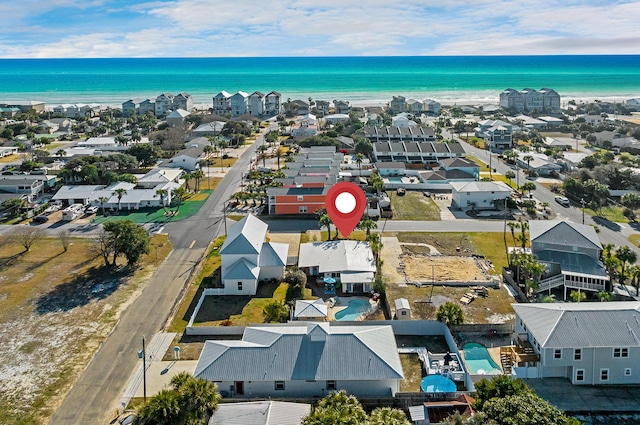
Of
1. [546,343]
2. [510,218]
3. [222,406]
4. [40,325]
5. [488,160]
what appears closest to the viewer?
[222,406]

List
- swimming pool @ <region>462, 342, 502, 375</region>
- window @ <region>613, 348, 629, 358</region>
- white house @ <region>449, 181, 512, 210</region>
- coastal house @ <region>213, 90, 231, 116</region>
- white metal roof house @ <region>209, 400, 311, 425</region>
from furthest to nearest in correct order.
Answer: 1. coastal house @ <region>213, 90, 231, 116</region>
2. white house @ <region>449, 181, 512, 210</region>
3. swimming pool @ <region>462, 342, 502, 375</region>
4. window @ <region>613, 348, 629, 358</region>
5. white metal roof house @ <region>209, 400, 311, 425</region>

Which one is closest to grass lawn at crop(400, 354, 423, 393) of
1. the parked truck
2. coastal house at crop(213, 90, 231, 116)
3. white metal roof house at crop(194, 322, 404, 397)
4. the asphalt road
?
white metal roof house at crop(194, 322, 404, 397)

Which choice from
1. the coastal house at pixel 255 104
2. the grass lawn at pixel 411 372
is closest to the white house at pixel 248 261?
the grass lawn at pixel 411 372

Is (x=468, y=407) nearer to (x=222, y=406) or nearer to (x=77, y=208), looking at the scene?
(x=222, y=406)

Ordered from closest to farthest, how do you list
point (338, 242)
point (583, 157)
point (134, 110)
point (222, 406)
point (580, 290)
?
1. point (222, 406)
2. point (580, 290)
3. point (338, 242)
4. point (583, 157)
5. point (134, 110)

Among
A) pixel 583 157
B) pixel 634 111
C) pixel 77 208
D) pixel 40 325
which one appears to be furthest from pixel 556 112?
pixel 40 325

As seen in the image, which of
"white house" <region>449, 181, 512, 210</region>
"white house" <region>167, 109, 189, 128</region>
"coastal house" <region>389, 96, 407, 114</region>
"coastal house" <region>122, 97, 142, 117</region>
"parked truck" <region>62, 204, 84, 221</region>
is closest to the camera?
"parked truck" <region>62, 204, 84, 221</region>

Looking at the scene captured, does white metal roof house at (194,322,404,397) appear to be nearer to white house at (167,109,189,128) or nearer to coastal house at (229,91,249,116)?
white house at (167,109,189,128)

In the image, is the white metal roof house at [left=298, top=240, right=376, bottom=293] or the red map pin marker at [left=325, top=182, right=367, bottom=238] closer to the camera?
the red map pin marker at [left=325, top=182, right=367, bottom=238]
